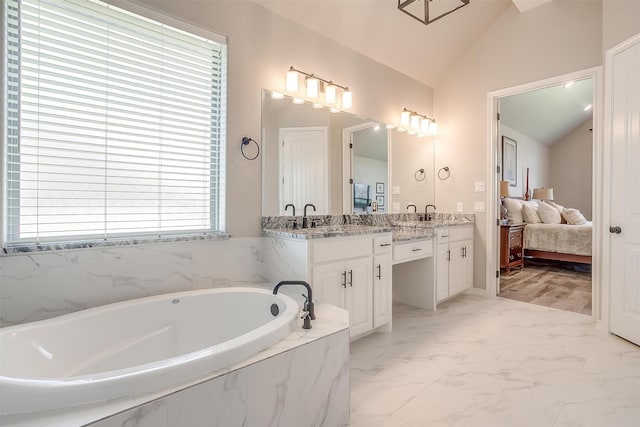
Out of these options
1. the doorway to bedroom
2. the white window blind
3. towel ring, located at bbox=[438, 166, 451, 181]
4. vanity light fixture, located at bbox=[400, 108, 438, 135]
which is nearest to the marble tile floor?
the doorway to bedroom

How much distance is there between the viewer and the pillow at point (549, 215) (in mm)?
5497

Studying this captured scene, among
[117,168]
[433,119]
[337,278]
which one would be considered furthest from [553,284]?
[117,168]

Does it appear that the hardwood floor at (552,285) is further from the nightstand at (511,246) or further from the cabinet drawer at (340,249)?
the cabinet drawer at (340,249)

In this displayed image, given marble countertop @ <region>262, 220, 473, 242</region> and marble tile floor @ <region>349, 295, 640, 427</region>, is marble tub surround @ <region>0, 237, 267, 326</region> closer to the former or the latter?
marble countertop @ <region>262, 220, 473, 242</region>

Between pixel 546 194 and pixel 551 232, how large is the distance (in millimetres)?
1936

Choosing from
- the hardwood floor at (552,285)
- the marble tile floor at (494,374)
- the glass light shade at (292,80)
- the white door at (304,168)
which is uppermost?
the glass light shade at (292,80)

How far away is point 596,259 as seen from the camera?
9.12 feet

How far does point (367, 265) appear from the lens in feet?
8.08

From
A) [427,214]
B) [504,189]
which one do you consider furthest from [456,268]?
[504,189]

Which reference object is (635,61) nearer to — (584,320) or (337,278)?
(584,320)

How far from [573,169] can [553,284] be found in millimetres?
4960

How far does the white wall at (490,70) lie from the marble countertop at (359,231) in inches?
20.8

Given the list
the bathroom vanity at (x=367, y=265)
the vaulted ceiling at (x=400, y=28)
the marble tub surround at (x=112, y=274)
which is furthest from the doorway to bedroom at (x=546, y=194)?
the marble tub surround at (x=112, y=274)

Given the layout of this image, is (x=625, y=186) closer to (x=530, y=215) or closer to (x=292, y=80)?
(x=292, y=80)
